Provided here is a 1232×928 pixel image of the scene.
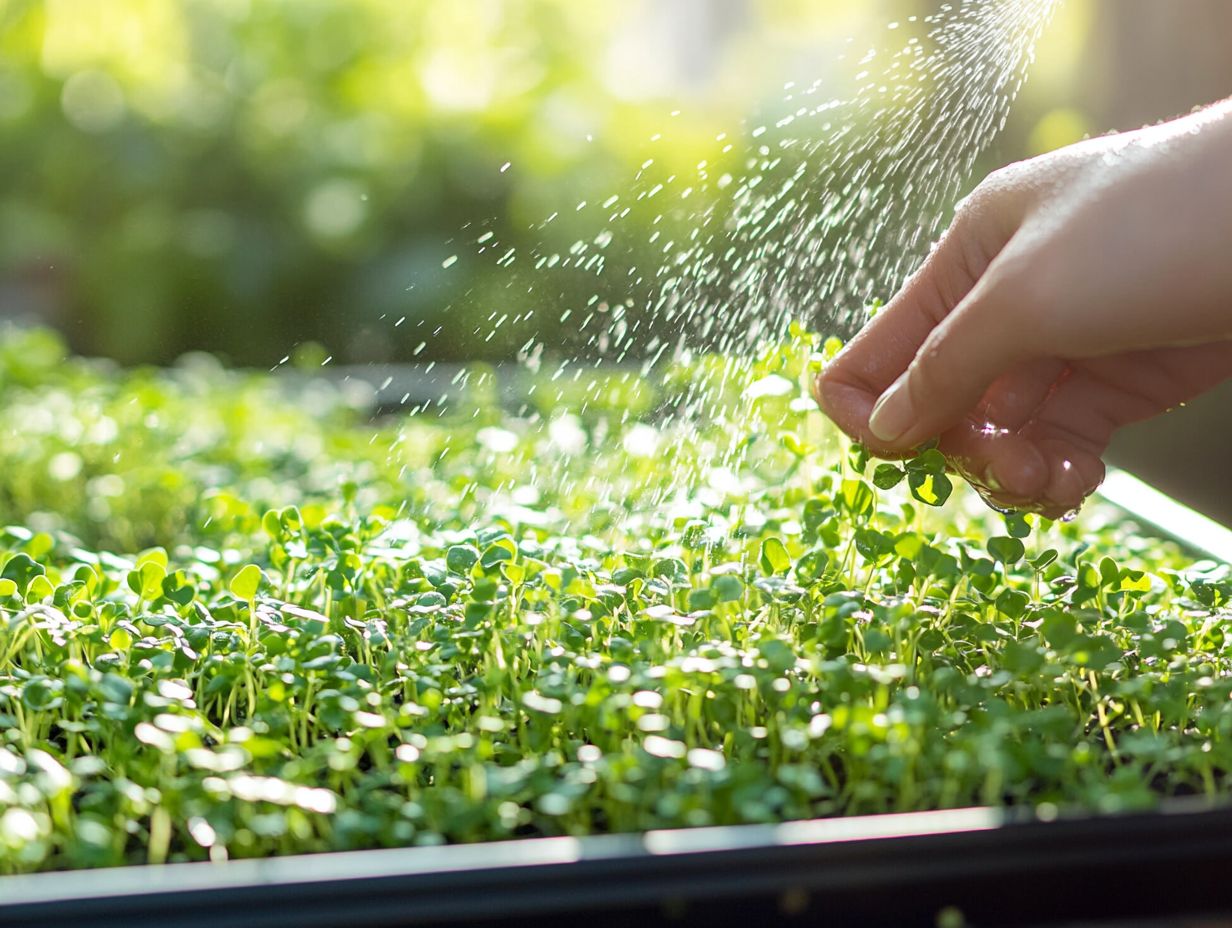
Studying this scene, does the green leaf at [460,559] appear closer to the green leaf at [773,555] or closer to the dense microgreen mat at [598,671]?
the dense microgreen mat at [598,671]

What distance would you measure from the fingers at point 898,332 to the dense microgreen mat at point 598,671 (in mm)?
42

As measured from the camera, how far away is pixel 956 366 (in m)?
0.92

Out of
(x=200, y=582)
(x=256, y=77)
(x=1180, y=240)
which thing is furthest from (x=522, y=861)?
(x=256, y=77)

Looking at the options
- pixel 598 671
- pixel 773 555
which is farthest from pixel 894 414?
pixel 598 671

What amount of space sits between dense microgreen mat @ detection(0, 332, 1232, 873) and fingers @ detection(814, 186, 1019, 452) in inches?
1.7

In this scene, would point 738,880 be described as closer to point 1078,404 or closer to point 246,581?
point 246,581

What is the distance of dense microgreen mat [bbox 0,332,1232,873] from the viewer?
776 mm

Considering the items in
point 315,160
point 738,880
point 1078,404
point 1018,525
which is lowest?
point 738,880

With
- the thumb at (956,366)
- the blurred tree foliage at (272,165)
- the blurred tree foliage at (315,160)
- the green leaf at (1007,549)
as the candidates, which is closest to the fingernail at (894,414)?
the thumb at (956,366)

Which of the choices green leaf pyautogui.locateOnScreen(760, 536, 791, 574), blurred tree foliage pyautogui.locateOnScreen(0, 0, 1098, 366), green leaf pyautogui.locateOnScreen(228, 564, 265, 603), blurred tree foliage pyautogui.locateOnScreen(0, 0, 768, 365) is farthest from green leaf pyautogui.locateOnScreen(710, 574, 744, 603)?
blurred tree foliage pyautogui.locateOnScreen(0, 0, 768, 365)

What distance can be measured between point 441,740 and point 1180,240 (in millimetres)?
590

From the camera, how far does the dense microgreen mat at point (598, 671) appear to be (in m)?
0.78

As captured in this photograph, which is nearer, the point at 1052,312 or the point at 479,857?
the point at 479,857

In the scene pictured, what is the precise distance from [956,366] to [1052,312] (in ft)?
0.29
